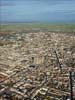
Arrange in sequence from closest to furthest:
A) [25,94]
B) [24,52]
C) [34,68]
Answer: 1. [25,94]
2. [34,68]
3. [24,52]

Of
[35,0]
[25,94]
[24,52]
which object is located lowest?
[25,94]

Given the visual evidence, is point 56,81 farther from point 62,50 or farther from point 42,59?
point 62,50

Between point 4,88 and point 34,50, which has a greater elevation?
point 34,50

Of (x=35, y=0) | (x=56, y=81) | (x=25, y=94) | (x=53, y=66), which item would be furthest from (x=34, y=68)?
(x=35, y=0)

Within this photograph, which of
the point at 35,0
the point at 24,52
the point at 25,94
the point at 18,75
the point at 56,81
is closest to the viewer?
the point at 25,94

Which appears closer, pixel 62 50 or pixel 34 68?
pixel 34 68

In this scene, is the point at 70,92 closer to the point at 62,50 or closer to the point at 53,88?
the point at 53,88
